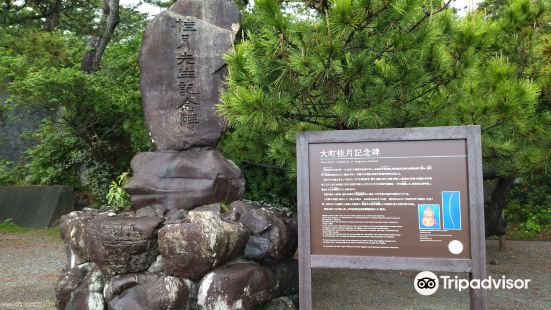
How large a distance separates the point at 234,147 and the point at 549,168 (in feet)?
12.0

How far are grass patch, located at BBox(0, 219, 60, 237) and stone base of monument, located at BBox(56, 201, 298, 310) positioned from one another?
194 inches

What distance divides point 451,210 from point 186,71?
Result: 2874 millimetres

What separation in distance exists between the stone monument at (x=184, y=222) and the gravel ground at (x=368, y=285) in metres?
0.69

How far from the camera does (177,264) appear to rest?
3.35m

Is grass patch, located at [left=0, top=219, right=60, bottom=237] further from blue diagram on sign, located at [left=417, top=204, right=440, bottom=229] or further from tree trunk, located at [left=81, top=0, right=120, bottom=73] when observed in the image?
blue diagram on sign, located at [left=417, top=204, right=440, bottom=229]

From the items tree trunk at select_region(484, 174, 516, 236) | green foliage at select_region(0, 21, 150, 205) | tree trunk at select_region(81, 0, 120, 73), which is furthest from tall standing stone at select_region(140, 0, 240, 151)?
tree trunk at select_region(81, 0, 120, 73)

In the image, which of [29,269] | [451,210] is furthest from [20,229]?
[451,210]

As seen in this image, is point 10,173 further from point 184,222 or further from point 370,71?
point 370,71

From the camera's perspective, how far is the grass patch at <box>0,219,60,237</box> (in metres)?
8.23

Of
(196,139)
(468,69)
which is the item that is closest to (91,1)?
(196,139)

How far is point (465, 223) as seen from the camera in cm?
286

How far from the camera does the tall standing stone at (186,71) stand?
4500 mm

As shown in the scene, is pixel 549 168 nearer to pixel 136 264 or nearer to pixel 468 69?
pixel 468 69

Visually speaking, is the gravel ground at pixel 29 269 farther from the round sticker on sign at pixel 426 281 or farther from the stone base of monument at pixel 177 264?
the round sticker on sign at pixel 426 281
